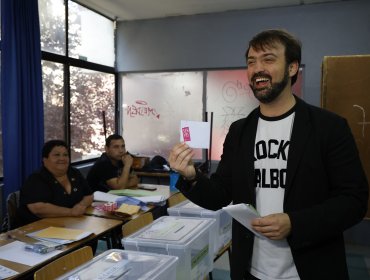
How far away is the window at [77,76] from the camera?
4070mm

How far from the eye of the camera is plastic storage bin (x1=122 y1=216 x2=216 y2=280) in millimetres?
1636

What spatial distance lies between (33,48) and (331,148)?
328 cm

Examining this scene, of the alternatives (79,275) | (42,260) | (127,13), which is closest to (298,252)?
(79,275)

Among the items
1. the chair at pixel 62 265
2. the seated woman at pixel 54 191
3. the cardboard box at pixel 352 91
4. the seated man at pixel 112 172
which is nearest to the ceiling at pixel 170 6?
the cardboard box at pixel 352 91

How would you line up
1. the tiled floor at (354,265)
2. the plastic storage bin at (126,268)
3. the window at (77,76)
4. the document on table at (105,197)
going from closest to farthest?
the plastic storage bin at (126,268), the document on table at (105,197), the tiled floor at (354,265), the window at (77,76)

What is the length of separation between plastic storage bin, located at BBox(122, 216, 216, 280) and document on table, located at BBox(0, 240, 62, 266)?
46cm

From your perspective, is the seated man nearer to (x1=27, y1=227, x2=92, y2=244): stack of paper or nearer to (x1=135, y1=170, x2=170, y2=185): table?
(x1=135, y1=170, x2=170, y2=185): table

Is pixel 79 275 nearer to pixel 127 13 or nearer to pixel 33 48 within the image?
pixel 33 48

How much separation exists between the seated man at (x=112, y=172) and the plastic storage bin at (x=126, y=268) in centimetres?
219

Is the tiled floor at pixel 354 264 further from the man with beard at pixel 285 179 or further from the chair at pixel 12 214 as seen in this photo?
the man with beard at pixel 285 179

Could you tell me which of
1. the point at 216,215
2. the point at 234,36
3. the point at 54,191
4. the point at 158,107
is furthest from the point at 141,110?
the point at 216,215

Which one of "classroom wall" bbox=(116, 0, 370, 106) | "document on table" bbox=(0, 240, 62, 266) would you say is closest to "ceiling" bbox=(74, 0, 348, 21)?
"classroom wall" bbox=(116, 0, 370, 106)

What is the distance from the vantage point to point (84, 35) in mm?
4629

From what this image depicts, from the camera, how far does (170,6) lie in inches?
176
